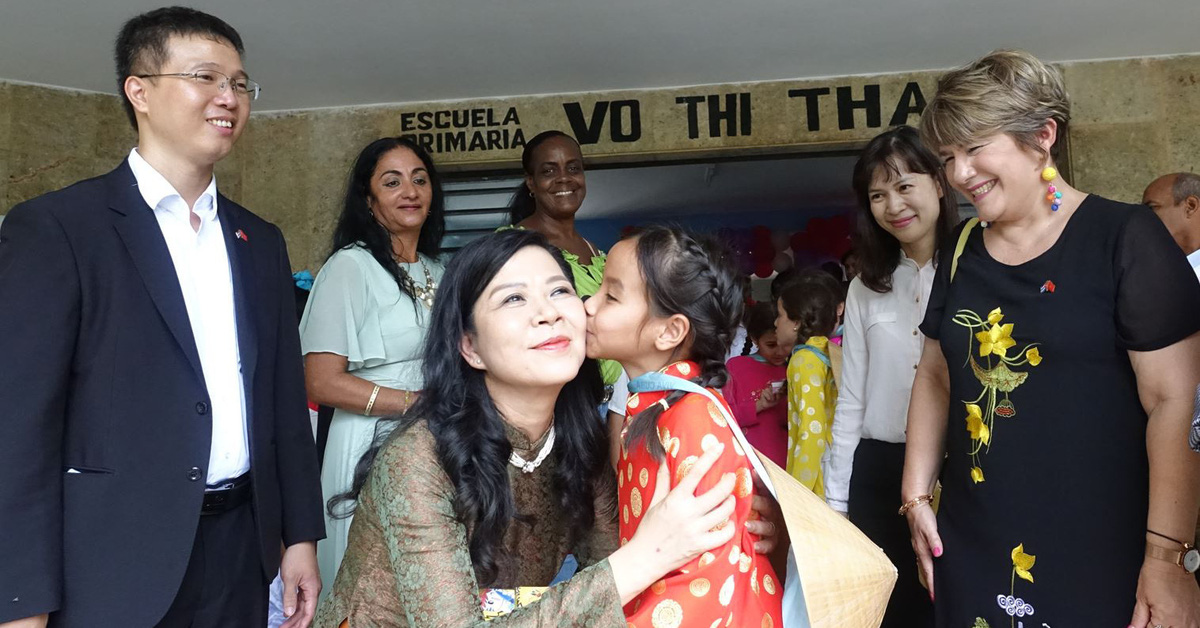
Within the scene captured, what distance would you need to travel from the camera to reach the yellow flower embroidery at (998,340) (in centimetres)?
175

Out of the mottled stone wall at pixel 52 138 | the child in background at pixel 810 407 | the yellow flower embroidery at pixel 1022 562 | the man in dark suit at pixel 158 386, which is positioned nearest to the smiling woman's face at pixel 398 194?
the man in dark suit at pixel 158 386

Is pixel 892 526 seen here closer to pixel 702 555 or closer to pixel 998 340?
pixel 998 340

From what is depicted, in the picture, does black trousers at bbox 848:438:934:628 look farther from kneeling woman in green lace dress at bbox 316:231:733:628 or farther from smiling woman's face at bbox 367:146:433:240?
smiling woman's face at bbox 367:146:433:240

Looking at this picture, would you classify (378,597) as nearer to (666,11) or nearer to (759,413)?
(759,413)

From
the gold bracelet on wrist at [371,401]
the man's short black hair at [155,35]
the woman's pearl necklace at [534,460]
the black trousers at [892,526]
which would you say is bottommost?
the black trousers at [892,526]

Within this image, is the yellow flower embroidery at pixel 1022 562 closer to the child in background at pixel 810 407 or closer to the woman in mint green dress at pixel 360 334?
the woman in mint green dress at pixel 360 334

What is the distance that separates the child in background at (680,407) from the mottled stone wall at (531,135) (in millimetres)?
4371

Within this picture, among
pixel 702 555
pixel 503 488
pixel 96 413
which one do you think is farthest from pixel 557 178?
pixel 702 555

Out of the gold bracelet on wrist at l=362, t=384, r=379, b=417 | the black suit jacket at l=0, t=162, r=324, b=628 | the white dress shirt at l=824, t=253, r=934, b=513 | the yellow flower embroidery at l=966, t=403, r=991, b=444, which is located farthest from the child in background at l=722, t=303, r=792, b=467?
the black suit jacket at l=0, t=162, r=324, b=628

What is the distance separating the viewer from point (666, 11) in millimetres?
4758

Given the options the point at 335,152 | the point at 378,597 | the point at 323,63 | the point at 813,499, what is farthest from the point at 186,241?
the point at 335,152

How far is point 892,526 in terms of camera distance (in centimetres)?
269

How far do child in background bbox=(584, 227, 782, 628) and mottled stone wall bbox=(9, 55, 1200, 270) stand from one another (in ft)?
14.3

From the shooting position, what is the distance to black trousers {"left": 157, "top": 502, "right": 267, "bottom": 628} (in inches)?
67.8
